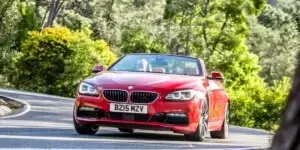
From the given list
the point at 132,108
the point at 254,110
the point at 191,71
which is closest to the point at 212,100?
the point at 191,71

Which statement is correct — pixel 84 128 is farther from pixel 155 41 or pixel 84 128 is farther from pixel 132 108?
pixel 155 41

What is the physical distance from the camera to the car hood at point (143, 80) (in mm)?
10852

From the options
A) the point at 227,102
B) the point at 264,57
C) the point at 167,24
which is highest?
the point at 227,102

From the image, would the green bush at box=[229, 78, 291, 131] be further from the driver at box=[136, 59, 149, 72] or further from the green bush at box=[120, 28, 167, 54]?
the driver at box=[136, 59, 149, 72]

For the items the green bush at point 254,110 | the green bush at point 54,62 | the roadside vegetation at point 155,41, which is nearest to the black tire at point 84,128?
the roadside vegetation at point 155,41

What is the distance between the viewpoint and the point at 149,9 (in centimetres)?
6825

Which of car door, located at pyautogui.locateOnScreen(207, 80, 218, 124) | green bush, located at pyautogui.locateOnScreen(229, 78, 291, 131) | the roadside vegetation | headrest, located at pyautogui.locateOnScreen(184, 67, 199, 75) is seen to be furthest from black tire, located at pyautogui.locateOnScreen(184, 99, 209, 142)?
green bush, located at pyautogui.locateOnScreen(229, 78, 291, 131)

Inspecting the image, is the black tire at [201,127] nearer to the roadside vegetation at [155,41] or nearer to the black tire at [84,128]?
the black tire at [84,128]

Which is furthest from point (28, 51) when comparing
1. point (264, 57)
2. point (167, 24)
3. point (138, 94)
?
point (264, 57)

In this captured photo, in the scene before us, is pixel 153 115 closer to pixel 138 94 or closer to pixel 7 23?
pixel 138 94

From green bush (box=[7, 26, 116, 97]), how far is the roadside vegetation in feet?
0.15

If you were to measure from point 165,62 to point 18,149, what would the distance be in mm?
4251

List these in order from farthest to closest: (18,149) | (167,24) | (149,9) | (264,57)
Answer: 1. (264,57)
2. (149,9)
3. (167,24)
4. (18,149)

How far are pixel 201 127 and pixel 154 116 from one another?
85 centimetres
